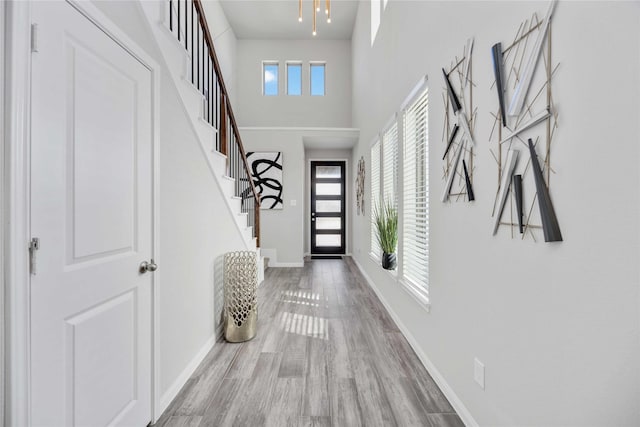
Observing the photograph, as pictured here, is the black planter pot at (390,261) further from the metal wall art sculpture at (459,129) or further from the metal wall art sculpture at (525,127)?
the metal wall art sculpture at (525,127)

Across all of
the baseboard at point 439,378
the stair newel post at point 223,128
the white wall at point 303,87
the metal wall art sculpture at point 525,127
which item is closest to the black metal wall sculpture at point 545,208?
the metal wall art sculpture at point 525,127

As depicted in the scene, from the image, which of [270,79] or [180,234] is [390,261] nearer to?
[180,234]

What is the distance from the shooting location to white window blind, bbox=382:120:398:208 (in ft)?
10.6

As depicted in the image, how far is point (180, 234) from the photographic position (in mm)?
1923

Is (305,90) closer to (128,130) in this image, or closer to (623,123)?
(128,130)

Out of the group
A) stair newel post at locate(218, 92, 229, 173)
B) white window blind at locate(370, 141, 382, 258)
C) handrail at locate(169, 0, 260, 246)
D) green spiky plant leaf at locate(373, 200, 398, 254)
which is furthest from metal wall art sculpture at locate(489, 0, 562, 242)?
white window blind at locate(370, 141, 382, 258)

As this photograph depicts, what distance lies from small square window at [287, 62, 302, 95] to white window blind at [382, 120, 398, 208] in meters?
4.06

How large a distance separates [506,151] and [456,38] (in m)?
0.85

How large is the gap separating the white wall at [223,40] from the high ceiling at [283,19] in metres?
0.20

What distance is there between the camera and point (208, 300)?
2.38m

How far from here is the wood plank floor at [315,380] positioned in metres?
1.66

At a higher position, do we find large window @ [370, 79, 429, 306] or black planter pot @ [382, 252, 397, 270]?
large window @ [370, 79, 429, 306]

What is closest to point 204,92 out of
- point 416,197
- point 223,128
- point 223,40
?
point 223,128

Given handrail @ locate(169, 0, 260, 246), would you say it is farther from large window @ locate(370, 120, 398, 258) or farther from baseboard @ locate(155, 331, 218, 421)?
large window @ locate(370, 120, 398, 258)
